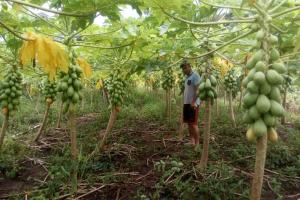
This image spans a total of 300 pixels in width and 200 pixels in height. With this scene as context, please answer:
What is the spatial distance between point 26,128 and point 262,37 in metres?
8.35

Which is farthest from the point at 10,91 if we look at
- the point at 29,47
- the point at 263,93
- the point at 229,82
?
the point at 229,82

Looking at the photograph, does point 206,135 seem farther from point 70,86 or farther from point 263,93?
point 263,93

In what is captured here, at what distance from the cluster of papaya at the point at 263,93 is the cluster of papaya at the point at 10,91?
4.18 m

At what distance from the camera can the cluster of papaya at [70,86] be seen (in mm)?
4410

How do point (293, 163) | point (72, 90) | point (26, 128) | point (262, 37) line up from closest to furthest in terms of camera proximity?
Answer: point (262, 37) < point (72, 90) < point (293, 163) < point (26, 128)

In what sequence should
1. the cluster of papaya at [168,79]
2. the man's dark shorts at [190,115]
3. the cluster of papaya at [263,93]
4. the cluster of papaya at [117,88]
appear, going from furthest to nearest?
the cluster of papaya at [168,79] < the man's dark shorts at [190,115] < the cluster of papaya at [117,88] < the cluster of papaya at [263,93]

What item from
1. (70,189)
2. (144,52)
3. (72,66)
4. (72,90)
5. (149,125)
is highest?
(144,52)

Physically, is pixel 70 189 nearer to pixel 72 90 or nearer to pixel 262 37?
pixel 72 90

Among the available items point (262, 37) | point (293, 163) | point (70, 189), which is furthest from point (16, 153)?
point (262, 37)

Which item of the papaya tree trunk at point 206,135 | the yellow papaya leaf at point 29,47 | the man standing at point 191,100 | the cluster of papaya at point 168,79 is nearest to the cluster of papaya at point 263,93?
the yellow papaya leaf at point 29,47

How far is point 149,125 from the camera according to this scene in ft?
29.7

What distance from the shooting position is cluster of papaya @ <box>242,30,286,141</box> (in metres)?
2.56

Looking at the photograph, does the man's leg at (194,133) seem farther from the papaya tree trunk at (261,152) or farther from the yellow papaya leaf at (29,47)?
the yellow papaya leaf at (29,47)

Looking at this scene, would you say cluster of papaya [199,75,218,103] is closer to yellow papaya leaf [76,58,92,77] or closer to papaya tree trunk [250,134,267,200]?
yellow papaya leaf [76,58,92,77]
